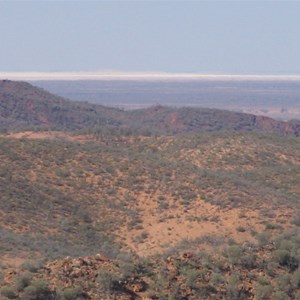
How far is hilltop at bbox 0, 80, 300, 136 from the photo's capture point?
102875 millimetres

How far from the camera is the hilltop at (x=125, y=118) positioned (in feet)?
338

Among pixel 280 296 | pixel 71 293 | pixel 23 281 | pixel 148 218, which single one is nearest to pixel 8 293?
pixel 23 281

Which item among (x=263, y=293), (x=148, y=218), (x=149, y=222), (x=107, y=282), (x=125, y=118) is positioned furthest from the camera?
(x=125, y=118)

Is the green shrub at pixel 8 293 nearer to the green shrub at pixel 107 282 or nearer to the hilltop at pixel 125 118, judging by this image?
the green shrub at pixel 107 282

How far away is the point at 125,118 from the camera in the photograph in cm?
11188

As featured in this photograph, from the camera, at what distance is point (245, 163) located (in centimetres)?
5416

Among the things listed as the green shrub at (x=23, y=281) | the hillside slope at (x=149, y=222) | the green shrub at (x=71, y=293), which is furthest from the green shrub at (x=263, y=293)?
the green shrub at (x=23, y=281)

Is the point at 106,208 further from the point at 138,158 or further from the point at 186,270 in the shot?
the point at 186,270

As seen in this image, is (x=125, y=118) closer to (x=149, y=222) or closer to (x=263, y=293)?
(x=149, y=222)

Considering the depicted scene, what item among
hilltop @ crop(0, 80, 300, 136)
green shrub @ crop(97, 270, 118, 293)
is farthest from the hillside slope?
hilltop @ crop(0, 80, 300, 136)

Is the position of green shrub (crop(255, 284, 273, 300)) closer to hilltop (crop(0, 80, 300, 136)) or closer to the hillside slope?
the hillside slope

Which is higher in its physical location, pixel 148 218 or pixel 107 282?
pixel 107 282

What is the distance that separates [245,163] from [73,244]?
24.3 m

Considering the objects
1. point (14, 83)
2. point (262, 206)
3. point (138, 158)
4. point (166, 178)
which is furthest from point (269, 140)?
point (14, 83)
